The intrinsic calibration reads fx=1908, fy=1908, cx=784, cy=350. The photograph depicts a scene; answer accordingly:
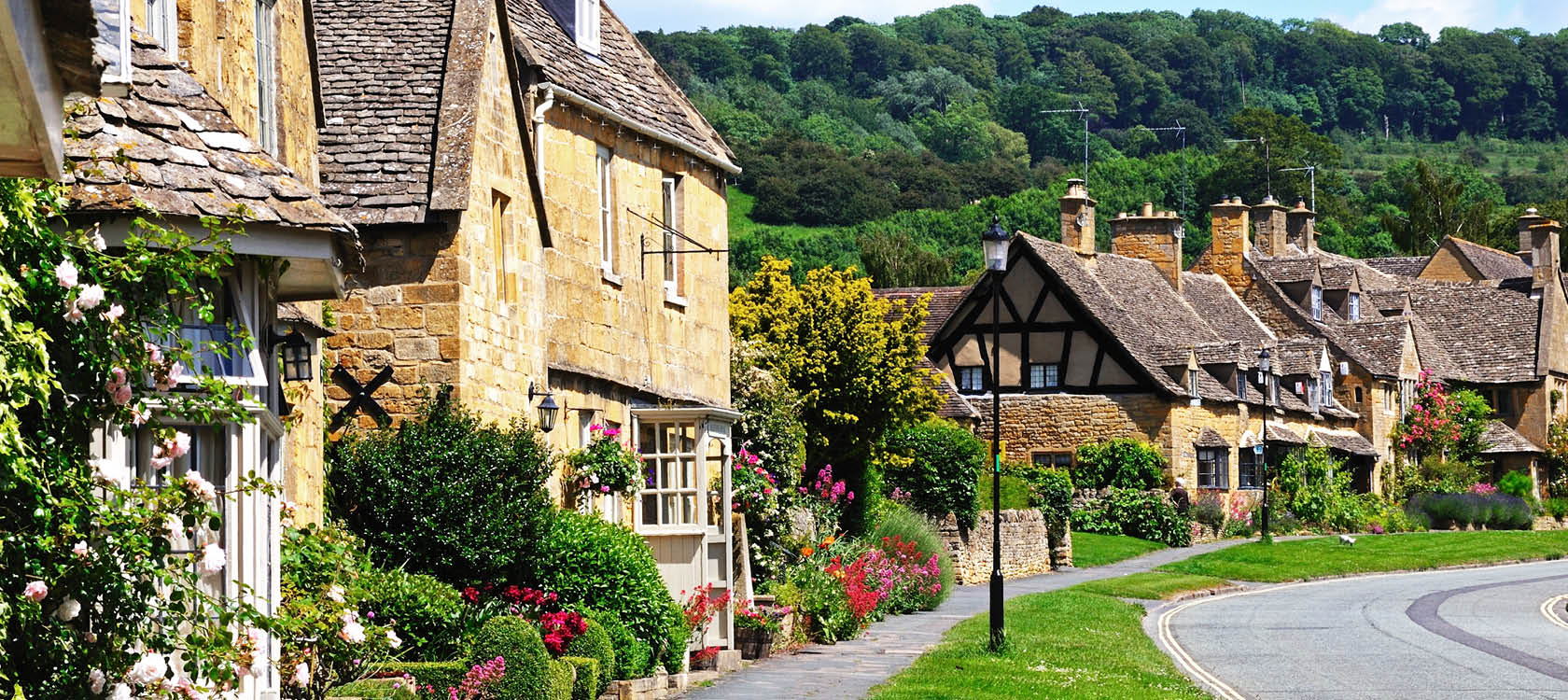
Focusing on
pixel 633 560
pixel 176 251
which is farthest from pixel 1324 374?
pixel 176 251

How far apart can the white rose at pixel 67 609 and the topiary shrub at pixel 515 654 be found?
6.31 m

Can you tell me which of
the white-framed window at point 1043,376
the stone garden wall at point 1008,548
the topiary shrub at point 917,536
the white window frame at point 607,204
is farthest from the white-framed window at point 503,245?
the white-framed window at point 1043,376

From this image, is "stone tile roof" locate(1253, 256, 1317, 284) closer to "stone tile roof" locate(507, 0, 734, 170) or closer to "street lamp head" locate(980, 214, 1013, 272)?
Result: "stone tile roof" locate(507, 0, 734, 170)

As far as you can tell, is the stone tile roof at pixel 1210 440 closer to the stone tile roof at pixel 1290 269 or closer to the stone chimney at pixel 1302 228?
the stone tile roof at pixel 1290 269

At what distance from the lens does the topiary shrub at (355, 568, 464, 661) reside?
15.0 metres

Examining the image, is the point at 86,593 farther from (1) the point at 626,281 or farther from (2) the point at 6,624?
(1) the point at 626,281

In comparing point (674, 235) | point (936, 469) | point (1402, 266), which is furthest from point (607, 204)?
point (1402, 266)

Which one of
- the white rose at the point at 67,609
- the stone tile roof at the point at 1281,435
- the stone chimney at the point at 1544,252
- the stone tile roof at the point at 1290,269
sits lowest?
the white rose at the point at 67,609

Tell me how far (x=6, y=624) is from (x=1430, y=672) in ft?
56.9

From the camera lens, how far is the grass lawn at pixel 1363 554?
40.4m

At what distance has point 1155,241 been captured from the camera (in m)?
60.2

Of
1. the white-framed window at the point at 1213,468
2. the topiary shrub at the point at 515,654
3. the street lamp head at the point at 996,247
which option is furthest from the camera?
the white-framed window at the point at 1213,468

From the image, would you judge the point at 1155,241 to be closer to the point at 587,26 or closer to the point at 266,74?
the point at 587,26

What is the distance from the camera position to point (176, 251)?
865cm
